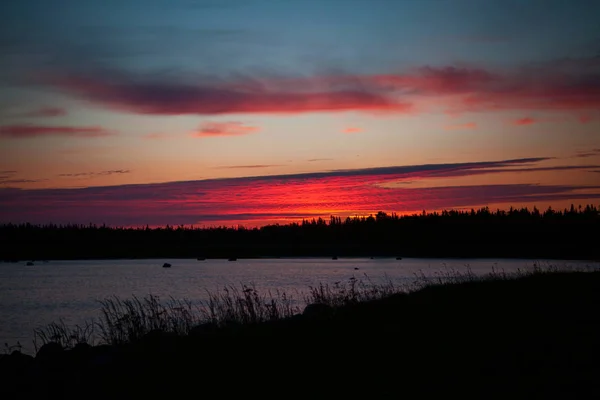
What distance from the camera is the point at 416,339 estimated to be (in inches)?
513

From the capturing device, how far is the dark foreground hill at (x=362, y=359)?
990 cm

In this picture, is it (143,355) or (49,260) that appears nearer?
(143,355)

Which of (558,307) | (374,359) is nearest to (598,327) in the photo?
(558,307)

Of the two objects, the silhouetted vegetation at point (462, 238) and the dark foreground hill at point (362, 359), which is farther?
the silhouetted vegetation at point (462, 238)

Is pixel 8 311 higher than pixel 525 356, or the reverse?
pixel 525 356

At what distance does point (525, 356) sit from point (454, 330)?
2.67 meters

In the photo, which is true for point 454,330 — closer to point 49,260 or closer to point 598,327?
point 598,327

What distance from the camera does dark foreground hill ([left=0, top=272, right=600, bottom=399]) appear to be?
9.90 meters

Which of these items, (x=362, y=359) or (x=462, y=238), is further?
(x=462, y=238)

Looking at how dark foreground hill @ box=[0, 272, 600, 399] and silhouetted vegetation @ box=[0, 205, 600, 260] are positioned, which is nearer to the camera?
dark foreground hill @ box=[0, 272, 600, 399]

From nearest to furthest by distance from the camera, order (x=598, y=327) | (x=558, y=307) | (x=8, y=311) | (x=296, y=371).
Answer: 1. (x=296, y=371)
2. (x=598, y=327)
3. (x=558, y=307)
4. (x=8, y=311)

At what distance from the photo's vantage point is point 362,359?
11672 millimetres

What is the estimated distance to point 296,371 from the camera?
11.1m

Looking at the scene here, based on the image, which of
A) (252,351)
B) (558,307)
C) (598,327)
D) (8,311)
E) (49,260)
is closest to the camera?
(252,351)
